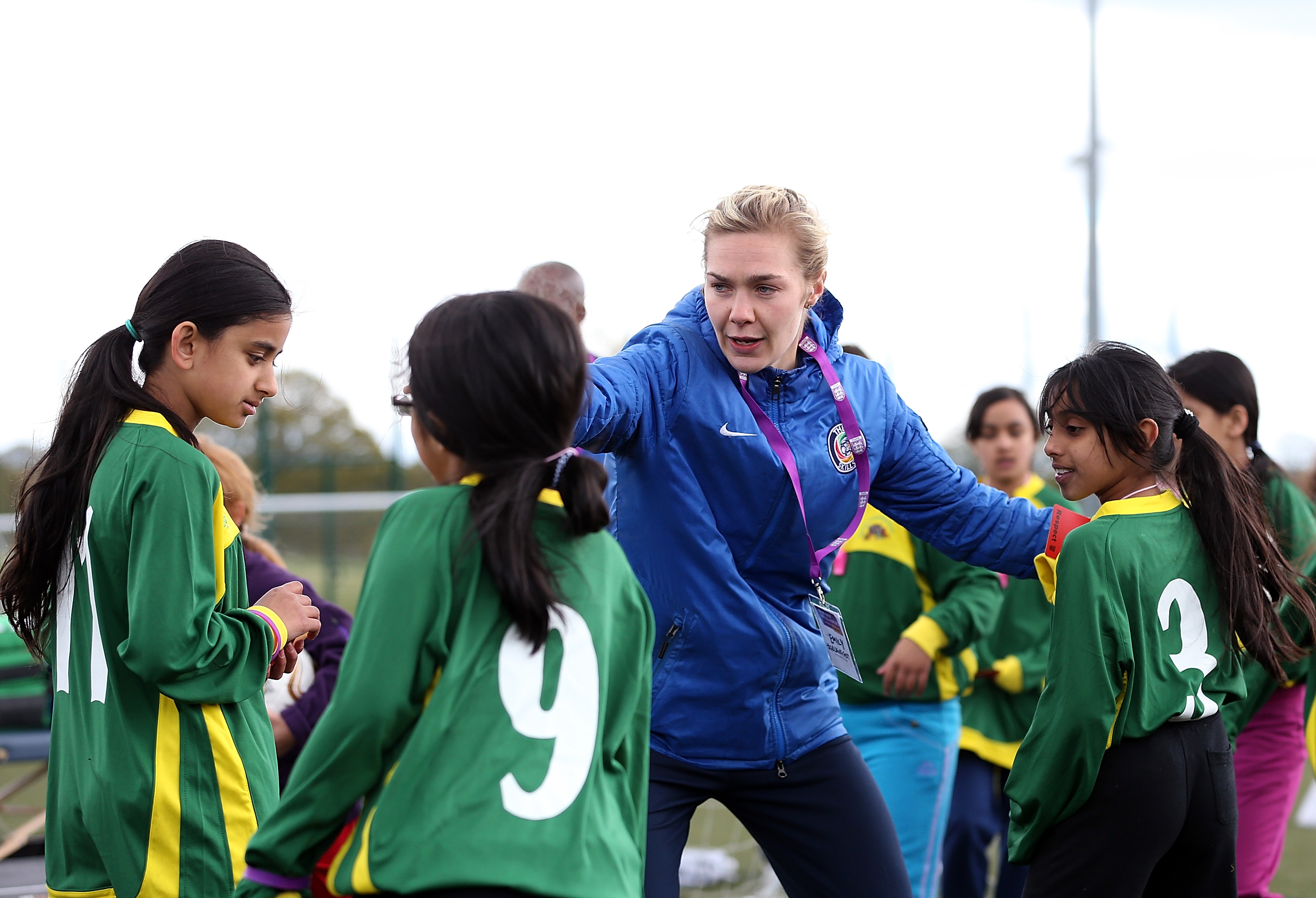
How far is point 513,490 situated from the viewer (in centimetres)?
155

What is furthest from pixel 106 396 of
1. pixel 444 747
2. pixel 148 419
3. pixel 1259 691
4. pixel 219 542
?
pixel 1259 691

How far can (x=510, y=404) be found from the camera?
1.58 metres

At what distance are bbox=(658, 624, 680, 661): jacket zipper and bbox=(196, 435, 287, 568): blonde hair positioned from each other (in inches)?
60.0

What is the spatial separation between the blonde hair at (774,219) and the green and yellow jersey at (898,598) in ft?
4.71

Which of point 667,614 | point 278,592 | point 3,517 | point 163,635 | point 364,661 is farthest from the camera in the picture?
point 3,517

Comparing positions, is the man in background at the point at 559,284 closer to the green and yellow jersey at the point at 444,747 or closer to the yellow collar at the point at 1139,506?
the yellow collar at the point at 1139,506

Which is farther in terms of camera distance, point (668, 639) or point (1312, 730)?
point (1312, 730)

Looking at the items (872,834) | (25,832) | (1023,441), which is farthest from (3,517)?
(872,834)

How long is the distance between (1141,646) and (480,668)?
4.63 ft

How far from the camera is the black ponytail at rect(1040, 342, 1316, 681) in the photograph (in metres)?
2.43

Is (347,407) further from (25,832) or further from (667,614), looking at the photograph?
(667,614)

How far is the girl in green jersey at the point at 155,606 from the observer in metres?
1.97

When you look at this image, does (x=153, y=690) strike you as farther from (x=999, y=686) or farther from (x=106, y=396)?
(x=999, y=686)

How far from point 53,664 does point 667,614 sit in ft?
3.86
